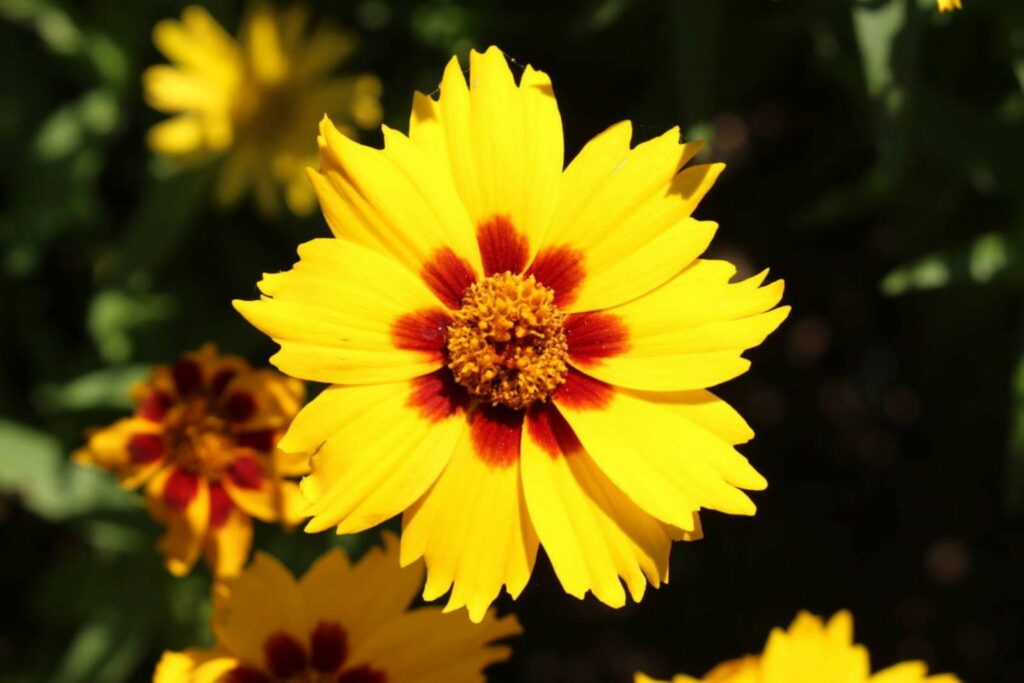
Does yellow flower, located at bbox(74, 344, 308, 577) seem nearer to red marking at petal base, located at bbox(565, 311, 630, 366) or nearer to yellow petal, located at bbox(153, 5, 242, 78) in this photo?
red marking at petal base, located at bbox(565, 311, 630, 366)

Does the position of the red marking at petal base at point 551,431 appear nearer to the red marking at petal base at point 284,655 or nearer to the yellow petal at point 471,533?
the yellow petal at point 471,533

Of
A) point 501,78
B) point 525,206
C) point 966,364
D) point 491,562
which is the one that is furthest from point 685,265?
point 966,364

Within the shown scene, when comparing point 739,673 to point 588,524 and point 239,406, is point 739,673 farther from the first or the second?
point 239,406

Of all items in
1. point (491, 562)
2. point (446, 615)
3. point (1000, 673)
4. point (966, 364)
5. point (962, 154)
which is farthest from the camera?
point (1000, 673)

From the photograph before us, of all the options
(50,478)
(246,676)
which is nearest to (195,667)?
(246,676)

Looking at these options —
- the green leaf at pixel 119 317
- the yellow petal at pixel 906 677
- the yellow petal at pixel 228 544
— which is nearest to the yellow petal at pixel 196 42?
the green leaf at pixel 119 317

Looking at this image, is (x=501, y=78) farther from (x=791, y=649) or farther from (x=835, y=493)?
(x=835, y=493)
